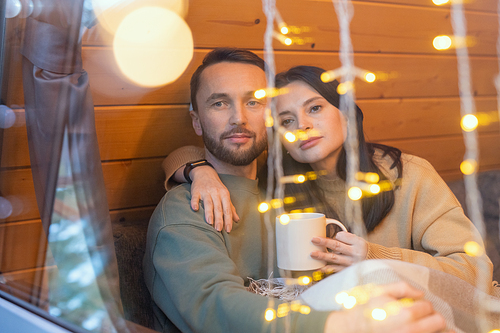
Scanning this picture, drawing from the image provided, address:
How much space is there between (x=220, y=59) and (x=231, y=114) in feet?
0.54

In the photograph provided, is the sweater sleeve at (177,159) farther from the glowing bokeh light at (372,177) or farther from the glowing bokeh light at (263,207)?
the glowing bokeh light at (372,177)

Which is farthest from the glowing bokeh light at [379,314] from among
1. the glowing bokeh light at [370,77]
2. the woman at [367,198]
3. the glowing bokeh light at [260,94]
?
the glowing bokeh light at [260,94]

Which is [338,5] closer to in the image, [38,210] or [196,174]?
[196,174]

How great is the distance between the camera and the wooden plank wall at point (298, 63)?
1.40ft

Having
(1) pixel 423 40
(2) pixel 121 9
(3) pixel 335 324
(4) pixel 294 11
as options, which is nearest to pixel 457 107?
(1) pixel 423 40

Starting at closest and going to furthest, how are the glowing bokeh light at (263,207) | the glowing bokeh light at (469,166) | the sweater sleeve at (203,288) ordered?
the glowing bokeh light at (469,166)
the sweater sleeve at (203,288)
the glowing bokeh light at (263,207)

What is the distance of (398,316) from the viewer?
1.32ft

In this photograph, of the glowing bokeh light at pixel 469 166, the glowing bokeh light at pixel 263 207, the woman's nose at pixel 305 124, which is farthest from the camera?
the glowing bokeh light at pixel 263 207

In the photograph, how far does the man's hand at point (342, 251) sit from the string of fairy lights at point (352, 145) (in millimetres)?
22

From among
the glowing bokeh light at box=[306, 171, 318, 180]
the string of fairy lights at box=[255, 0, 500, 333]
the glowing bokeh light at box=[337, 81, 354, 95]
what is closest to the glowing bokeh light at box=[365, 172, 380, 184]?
the string of fairy lights at box=[255, 0, 500, 333]

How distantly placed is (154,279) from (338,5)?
2.06 ft

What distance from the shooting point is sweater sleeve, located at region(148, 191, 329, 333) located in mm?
557

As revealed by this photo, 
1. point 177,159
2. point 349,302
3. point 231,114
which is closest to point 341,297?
point 349,302

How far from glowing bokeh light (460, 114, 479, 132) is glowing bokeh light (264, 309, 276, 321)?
34 centimetres
